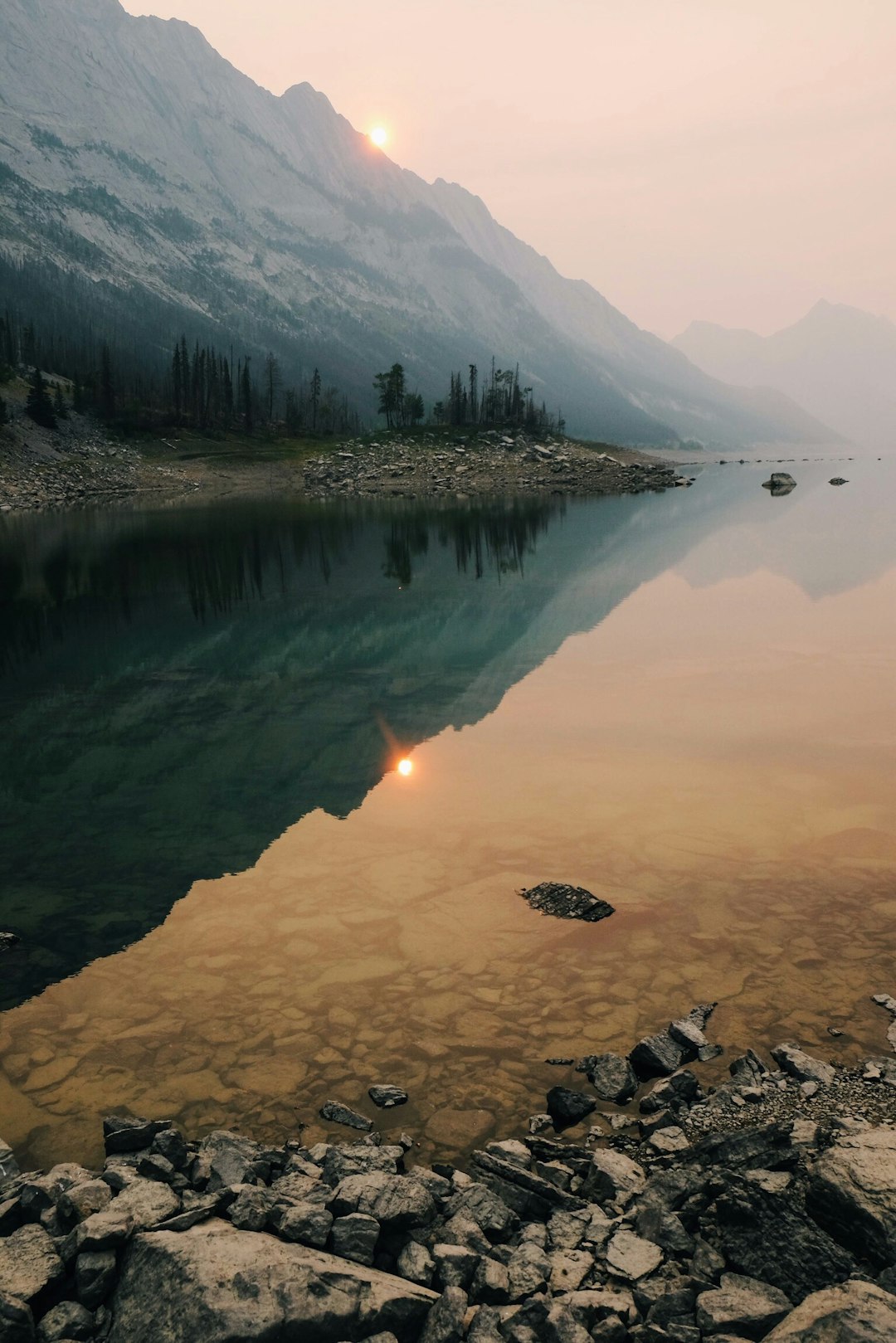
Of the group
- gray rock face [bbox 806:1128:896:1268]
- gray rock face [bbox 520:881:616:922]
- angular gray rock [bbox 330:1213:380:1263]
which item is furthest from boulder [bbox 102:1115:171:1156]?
gray rock face [bbox 520:881:616:922]

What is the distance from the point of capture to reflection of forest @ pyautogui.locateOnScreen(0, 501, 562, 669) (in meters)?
48.9

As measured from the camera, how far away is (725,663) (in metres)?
35.0

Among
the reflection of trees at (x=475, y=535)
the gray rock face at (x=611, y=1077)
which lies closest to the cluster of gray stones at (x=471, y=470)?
the reflection of trees at (x=475, y=535)

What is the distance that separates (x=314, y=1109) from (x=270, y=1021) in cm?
209

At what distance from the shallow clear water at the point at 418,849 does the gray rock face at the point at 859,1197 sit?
12.2 ft

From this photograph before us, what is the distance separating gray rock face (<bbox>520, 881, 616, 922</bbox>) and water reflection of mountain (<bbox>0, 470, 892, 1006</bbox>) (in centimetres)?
659

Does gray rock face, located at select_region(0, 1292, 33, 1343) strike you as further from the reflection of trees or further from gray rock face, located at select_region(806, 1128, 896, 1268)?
the reflection of trees

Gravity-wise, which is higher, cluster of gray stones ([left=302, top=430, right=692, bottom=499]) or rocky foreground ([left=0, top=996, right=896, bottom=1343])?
cluster of gray stones ([left=302, top=430, right=692, bottom=499])

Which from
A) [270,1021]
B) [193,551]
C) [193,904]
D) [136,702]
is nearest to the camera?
[270,1021]

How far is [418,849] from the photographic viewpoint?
19031 mm

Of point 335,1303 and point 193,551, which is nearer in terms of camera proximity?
point 335,1303

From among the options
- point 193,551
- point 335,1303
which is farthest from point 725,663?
point 193,551

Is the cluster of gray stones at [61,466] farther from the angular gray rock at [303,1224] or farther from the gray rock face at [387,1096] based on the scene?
the angular gray rock at [303,1224]

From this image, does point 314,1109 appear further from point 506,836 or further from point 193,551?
point 193,551
